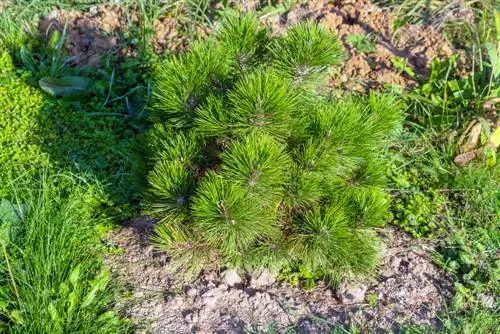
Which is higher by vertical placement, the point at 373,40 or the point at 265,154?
the point at 265,154

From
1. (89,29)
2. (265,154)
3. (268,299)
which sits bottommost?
(268,299)

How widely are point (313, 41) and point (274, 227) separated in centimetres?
85

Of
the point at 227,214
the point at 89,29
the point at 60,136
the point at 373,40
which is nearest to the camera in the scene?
the point at 227,214

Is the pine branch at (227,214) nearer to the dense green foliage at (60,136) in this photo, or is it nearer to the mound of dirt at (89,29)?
the dense green foliage at (60,136)

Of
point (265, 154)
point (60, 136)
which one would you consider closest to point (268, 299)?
point (265, 154)

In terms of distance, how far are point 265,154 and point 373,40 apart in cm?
221

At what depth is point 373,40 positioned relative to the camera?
Answer: 468cm

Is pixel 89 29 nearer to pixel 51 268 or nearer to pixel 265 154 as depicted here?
pixel 51 268

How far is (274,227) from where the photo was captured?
313 centimetres

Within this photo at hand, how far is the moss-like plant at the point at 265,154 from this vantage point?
112 inches

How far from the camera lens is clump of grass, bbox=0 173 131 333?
3045 millimetres

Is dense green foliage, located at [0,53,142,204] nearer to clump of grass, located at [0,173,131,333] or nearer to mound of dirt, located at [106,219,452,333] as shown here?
clump of grass, located at [0,173,131,333]

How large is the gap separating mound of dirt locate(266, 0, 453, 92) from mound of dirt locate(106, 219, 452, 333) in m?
1.33

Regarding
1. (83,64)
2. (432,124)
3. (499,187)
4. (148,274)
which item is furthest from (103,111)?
(499,187)
